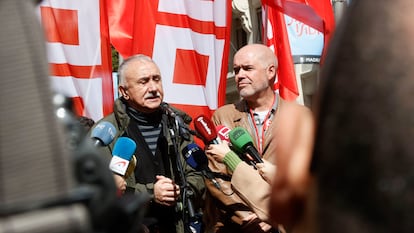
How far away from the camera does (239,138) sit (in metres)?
5.21

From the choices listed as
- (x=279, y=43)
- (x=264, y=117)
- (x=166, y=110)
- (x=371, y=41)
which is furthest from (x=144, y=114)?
(x=371, y=41)

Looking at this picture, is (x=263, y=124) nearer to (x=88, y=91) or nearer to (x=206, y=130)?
(x=206, y=130)

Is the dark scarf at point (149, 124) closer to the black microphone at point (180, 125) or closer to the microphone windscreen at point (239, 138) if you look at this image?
the black microphone at point (180, 125)

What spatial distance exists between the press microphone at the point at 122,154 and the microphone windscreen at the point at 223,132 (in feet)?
2.33

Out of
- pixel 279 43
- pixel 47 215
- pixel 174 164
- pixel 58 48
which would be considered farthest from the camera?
pixel 279 43

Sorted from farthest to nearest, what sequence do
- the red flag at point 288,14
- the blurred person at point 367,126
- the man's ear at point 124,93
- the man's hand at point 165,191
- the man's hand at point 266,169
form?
the red flag at point 288,14 → the man's ear at point 124,93 → the man's hand at point 165,191 → the man's hand at point 266,169 → the blurred person at point 367,126

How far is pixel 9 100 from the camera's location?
82 cm

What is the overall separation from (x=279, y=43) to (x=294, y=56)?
1.19ft

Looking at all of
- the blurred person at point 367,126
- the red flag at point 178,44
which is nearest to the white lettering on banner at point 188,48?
the red flag at point 178,44

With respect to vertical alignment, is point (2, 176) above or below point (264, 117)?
above

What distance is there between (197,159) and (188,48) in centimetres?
207

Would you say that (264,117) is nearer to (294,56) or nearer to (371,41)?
(294,56)

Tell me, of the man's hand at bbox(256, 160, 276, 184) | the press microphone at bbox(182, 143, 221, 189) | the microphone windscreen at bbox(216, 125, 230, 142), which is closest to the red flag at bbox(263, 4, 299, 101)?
the microphone windscreen at bbox(216, 125, 230, 142)

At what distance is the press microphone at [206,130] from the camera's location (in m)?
5.39
